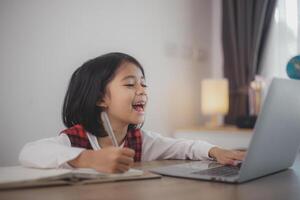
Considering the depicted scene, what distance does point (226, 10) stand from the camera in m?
3.26

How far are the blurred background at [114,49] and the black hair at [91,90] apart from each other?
0.75 metres

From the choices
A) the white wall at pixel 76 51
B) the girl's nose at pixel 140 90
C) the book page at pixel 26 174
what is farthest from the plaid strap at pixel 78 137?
the white wall at pixel 76 51

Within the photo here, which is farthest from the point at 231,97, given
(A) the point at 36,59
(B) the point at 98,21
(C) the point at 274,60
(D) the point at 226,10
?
(A) the point at 36,59

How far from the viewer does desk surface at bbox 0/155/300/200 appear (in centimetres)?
75

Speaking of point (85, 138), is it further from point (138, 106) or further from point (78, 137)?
point (138, 106)

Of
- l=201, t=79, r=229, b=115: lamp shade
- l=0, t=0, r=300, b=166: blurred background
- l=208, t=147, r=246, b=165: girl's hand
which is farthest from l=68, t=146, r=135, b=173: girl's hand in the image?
l=201, t=79, r=229, b=115: lamp shade

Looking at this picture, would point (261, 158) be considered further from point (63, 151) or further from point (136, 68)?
point (136, 68)

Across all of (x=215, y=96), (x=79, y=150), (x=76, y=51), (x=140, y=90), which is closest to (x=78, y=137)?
(x=140, y=90)

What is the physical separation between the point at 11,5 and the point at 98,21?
0.54 metres

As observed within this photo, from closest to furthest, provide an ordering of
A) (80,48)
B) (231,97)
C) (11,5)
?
(11,5), (80,48), (231,97)

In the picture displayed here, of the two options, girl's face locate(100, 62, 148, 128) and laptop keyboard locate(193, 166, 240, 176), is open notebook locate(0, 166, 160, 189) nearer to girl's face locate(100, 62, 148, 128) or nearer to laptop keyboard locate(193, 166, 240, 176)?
laptop keyboard locate(193, 166, 240, 176)

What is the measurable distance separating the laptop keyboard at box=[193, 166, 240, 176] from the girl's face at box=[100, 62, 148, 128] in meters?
0.46

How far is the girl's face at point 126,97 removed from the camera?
4.77 ft

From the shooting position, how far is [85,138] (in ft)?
4.62
